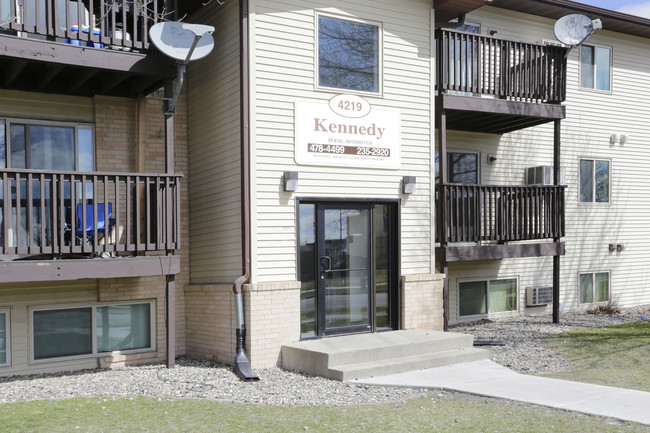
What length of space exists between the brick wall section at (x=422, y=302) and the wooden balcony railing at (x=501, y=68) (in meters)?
3.32

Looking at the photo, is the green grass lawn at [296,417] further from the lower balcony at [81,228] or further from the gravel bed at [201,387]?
the lower balcony at [81,228]

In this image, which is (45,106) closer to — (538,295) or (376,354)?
(376,354)

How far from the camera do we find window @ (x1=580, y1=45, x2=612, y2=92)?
48.0ft

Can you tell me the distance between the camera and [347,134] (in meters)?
9.80

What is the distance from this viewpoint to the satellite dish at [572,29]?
41.4 ft

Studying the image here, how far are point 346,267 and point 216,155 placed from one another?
262cm

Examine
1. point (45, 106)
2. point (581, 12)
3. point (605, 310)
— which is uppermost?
point (581, 12)

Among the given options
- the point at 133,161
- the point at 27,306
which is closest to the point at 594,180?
the point at 133,161

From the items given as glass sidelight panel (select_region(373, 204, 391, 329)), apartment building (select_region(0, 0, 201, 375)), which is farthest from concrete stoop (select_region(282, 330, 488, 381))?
apartment building (select_region(0, 0, 201, 375))

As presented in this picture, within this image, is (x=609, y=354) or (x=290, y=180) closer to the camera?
(x=290, y=180)

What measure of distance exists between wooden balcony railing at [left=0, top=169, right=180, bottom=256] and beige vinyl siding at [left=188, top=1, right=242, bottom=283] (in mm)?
934

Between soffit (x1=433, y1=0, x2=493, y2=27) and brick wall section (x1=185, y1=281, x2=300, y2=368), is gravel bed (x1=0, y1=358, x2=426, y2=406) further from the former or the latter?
soffit (x1=433, y1=0, x2=493, y2=27)

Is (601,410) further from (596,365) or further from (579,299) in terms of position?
(579,299)

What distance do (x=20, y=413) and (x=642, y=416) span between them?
602cm
